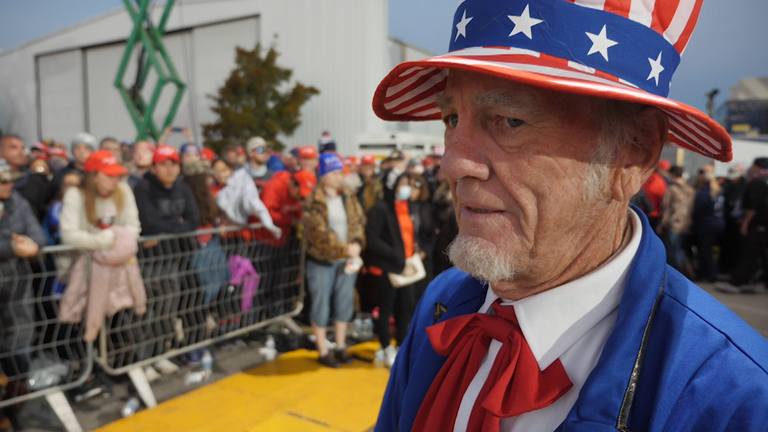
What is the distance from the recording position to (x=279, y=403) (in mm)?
4250

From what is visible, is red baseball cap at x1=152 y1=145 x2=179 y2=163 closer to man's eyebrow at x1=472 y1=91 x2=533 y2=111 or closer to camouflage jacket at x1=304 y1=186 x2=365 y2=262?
camouflage jacket at x1=304 y1=186 x2=365 y2=262

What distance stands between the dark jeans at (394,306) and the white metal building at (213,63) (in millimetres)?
15364

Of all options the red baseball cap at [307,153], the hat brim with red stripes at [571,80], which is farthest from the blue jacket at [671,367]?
the red baseball cap at [307,153]

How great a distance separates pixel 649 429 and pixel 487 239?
17.4 inches

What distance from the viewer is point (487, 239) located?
41.4 inches

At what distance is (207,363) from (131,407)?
94 centimetres

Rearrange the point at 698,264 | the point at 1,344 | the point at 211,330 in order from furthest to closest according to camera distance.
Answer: the point at 698,264, the point at 211,330, the point at 1,344

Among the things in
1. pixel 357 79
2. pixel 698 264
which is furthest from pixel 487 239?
pixel 357 79

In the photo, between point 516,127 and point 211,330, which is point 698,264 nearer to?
point 211,330

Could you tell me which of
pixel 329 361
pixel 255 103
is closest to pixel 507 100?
pixel 329 361

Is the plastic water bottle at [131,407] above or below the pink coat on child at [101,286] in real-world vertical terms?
below

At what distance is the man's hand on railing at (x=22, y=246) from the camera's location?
3.46 meters

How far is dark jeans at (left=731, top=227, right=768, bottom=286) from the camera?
7.91m

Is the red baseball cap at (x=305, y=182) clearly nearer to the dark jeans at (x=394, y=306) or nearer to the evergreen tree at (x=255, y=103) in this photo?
the dark jeans at (x=394, y=306)
